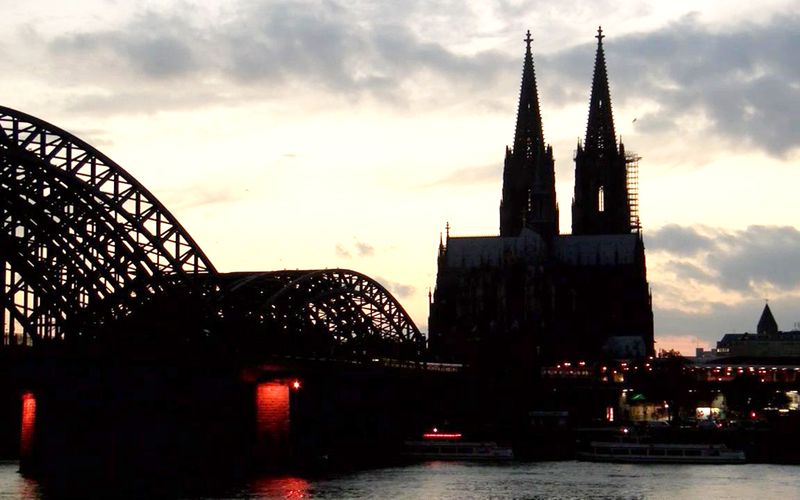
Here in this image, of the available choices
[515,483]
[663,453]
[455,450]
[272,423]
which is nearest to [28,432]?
[272,423]

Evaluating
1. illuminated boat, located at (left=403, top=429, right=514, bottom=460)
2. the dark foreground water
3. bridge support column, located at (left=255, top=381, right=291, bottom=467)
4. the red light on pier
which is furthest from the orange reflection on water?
illuminated boat, located at (left=403, top=429, right=514, bottom=460)

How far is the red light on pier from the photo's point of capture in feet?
333

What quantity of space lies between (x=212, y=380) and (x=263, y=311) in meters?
7.59

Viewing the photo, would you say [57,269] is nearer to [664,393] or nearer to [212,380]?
[212,380]

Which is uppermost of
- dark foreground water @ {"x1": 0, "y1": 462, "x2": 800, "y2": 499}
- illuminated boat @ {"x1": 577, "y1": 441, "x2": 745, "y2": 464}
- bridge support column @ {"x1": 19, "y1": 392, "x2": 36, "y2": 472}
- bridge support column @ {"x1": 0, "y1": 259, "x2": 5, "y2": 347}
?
bridge support column @ {"x1": 0, "y1": 259, "x2": 5, "y2": 347}

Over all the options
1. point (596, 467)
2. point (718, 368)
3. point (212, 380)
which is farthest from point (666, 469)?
point (718, 368)

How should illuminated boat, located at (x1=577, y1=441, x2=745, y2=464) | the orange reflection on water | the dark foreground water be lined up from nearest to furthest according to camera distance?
1. the orange reflection on water
2. the dark foreground water
3. illuminated boat, located at (x1=577, y1=441, x2=745, y2=464)

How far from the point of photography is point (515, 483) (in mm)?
94812

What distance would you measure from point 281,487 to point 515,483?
15220 millimetres

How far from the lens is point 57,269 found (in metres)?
97.2

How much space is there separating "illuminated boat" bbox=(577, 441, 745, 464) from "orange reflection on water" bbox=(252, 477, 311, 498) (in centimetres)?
3314

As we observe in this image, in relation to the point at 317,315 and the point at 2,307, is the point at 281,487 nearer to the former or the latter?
the point at 2,307

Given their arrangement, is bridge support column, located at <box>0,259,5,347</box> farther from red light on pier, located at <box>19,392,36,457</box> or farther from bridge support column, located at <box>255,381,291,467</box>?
bridge support column, located at <box>255,381,291,467</box>

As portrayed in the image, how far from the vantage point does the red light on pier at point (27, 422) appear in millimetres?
101625
